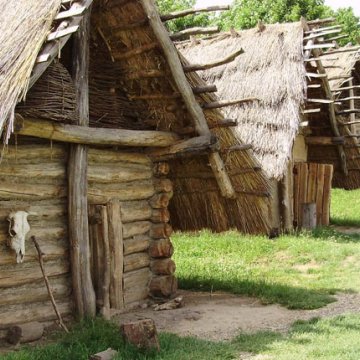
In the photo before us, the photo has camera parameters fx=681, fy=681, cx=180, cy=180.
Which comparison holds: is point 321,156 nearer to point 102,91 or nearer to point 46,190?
point 102,91

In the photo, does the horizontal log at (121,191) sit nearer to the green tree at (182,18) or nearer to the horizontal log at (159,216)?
the horizontal log at (159,216)

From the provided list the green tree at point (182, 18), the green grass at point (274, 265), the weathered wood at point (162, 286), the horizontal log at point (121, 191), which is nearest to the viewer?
the horizontal log at point (121, 191)

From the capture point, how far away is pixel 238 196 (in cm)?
1354

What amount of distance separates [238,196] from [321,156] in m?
6.58

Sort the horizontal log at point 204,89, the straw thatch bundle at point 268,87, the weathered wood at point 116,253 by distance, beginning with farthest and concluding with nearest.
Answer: the straw thatch bundle at point 268,87, the horizontal log at point 204,89, the weathered wood at point 116,253

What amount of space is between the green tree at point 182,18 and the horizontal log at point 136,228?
21.2m

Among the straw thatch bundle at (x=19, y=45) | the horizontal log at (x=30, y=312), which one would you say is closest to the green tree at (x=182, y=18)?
the straw thatch bundle at (x=19, y=45)

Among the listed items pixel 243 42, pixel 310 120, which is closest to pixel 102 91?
pixel 243 42

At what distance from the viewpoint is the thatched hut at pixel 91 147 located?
7.04 meters

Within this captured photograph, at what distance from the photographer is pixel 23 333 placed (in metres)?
→ 7.02

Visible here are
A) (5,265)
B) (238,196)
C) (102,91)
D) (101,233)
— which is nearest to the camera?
(5,265)

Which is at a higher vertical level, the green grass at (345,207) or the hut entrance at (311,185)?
the hut entrance at (311,185)

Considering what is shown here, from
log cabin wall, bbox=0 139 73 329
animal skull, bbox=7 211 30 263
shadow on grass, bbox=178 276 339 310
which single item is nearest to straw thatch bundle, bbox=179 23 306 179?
shadow on grass, bbox=178 276 339 310

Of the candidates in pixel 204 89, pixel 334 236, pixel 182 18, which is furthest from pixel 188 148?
→ pixel 182 18
